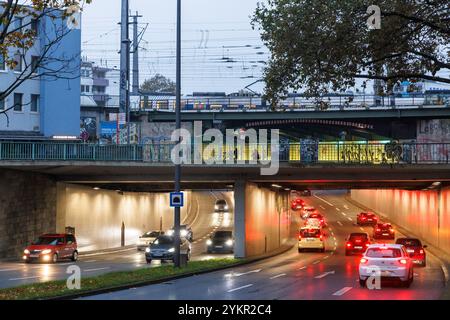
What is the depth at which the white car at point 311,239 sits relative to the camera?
5159 cm

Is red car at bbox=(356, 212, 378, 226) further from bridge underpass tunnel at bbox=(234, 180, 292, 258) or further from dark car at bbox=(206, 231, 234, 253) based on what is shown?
dark car at bbox=(206, 231, 234, 253)

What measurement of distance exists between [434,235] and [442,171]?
14.0 meters

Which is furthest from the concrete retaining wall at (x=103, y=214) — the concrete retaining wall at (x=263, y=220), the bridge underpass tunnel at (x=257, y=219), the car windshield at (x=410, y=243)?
the car windshield at (x=410, y=243)

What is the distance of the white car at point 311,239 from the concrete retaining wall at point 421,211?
8328 mm

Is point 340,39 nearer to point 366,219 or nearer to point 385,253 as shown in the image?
point 385,253

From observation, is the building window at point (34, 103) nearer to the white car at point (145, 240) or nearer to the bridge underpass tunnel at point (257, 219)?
the white car at point (145, 240)

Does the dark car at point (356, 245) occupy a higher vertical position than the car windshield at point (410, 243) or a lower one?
lower

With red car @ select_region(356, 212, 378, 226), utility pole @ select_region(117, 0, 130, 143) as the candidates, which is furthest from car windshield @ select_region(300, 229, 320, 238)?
red car @ select_region(356, 212, 378, 226)

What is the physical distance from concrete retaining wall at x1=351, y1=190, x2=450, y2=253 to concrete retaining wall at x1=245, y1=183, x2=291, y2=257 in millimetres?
11680

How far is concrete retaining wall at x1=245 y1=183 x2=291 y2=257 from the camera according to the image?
148 ft

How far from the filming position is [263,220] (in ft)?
168
